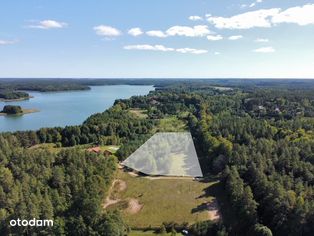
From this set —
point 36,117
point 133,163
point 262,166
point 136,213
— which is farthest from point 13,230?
point 36,117

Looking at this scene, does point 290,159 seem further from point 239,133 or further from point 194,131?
point 194,131

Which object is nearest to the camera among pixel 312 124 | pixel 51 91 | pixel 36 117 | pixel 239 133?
pixel 239 133

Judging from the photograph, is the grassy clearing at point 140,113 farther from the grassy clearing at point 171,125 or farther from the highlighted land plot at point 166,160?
the highlighted land plot at point 166,160

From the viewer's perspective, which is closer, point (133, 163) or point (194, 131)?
point (133, 163)

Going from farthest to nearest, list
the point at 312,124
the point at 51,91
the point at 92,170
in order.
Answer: the point at 51,91
the point at 312,124
the point at 92,170

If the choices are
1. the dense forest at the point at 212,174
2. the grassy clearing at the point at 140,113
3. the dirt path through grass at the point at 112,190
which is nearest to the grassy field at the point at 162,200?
the dirt path through grass at the point at 112,190

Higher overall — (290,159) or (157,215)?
(290,159)
